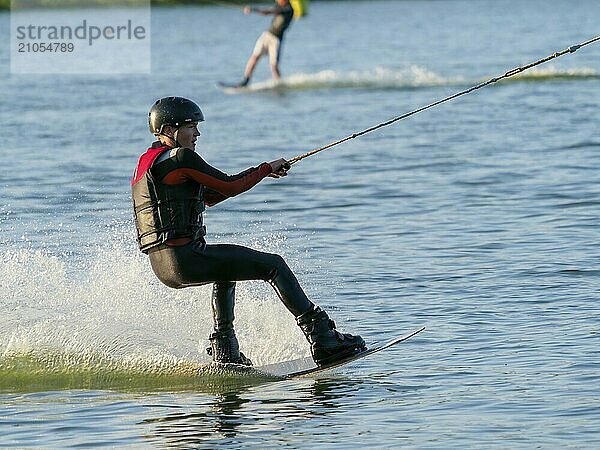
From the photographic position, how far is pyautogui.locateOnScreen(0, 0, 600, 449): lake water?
824cm

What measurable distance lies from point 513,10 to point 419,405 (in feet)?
203

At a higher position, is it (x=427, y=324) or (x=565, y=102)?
(x=565, y=102)

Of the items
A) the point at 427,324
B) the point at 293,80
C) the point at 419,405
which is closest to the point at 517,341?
the point at 427,324

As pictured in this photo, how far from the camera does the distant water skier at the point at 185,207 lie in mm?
8461

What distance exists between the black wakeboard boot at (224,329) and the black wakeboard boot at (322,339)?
15.9 inches

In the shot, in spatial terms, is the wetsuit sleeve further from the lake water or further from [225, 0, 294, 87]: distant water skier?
[225, 0, 294, 87]: distant water skier

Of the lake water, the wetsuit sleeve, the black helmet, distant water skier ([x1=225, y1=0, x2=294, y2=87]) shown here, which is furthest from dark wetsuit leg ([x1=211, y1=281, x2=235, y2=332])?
distant water skier ([x1=225, y1=0, x2=294, y2=87])

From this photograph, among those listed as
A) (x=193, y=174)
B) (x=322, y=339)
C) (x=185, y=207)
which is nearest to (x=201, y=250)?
(x=185, y=207)

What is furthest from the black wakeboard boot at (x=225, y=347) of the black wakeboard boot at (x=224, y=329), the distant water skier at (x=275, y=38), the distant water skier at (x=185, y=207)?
the distant water skier at (x=275, y=38)

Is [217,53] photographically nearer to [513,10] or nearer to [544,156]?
[544,156]

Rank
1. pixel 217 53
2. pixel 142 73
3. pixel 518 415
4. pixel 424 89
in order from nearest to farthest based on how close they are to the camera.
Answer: pixel 518 415
pixel 424 89
pixel 142 73
pixel 217 53

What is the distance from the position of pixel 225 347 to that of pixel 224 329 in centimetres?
11

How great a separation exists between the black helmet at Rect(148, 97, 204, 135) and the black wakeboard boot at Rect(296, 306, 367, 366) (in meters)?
1.32

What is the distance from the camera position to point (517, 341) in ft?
32.0
